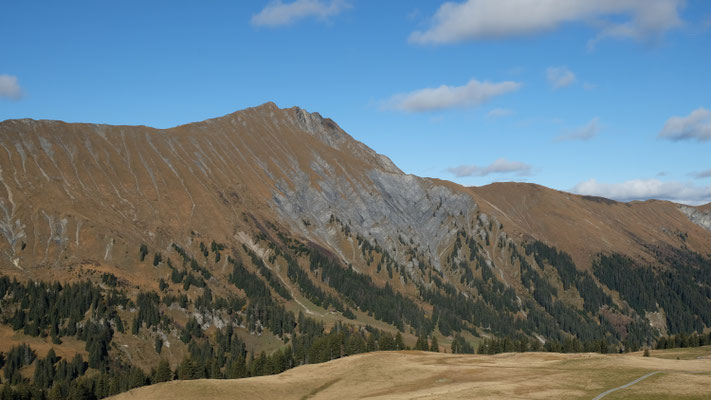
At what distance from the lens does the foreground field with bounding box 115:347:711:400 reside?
6322 centimetres

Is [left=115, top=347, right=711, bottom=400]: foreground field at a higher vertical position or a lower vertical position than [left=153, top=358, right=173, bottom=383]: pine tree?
higher

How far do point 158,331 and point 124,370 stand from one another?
77.8ft

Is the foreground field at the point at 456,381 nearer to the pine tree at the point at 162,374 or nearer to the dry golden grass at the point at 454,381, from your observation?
the dry golden grass at the point at 454,381

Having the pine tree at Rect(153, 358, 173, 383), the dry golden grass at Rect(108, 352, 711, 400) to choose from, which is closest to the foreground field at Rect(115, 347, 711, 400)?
the dry golden grass at Rect(108, 352, 711, 400)

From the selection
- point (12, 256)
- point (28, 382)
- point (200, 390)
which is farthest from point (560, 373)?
point (12, 256)

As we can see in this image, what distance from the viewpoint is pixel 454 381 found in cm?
8338

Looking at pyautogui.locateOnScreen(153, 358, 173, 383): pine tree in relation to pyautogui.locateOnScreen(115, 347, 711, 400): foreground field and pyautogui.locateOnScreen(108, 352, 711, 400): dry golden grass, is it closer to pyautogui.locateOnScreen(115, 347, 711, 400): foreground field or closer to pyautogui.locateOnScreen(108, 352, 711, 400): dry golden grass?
pyautogui.locateOnScreen(108, 352, 711, 400): dry golden grass

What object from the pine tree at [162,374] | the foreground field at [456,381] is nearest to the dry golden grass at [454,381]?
the foreground field at [456,381]

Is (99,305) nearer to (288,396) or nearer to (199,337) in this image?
(199,337)

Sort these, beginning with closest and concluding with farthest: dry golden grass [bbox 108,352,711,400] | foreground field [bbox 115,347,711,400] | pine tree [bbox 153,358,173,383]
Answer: foreground field [bbox 115,347,711,400], dry golden grass [bbox 108,352,711,400], pine tree [bbox 153,358,173,383]

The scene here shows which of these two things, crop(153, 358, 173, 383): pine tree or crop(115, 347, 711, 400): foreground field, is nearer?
crop(115, 347, 711, 400): foreground field

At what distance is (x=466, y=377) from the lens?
280ft

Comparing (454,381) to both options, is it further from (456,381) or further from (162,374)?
(162,374)

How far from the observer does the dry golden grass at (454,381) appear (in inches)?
2504
